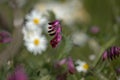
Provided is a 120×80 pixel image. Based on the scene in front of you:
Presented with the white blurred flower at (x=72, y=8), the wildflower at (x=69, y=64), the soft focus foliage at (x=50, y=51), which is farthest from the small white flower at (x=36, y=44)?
the white blurred flower at (x=72, y=8)

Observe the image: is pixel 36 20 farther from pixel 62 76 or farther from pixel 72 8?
pixel 72 8

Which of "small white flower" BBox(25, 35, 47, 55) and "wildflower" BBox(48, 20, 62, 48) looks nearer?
"wildflower" BBox(48, 20, 62, 48)

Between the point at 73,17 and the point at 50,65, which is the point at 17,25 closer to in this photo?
the point at 50,65

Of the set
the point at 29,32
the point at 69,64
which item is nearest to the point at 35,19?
the point at 29,32

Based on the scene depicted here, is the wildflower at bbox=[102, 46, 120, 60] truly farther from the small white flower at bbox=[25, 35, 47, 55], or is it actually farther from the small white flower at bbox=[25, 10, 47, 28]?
the small white flower at bbox=[25, 10, 47, 28]

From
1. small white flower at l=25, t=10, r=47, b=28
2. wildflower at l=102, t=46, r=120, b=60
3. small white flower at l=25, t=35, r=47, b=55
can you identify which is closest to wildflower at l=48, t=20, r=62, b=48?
wildflower at l=102, t=46, r=120, b=60

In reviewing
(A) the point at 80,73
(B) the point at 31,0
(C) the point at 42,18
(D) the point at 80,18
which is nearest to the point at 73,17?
(D) the point at 80,18

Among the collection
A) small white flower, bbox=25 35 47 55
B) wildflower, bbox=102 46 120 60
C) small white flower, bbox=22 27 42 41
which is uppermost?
wildflower, bbox=102 46 120 60

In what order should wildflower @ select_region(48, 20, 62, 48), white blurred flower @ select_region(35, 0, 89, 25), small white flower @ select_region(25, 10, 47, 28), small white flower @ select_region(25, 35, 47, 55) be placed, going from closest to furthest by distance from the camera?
wildflower @ select_region(48, 20, 62, 48) → small white flower @ select_region(25, 35, 47, 55) → small white flower @ select_region(25, 10, 47, 28) → white blurred flower @ select_region(35, 0, 89, 25)
